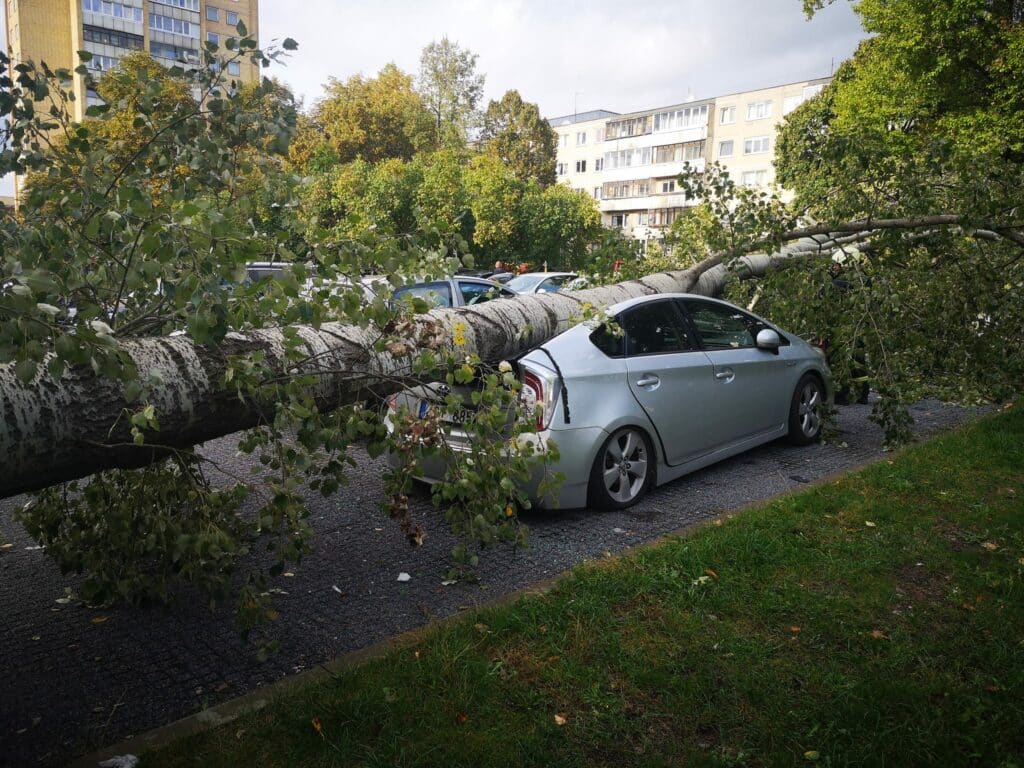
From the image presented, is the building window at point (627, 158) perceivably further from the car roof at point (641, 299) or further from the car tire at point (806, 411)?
the car roof at point (641, 299)

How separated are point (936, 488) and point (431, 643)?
4.32m

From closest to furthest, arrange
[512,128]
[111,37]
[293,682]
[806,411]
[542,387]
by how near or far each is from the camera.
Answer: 1. [293,682]
2. [542,387]
3. [806,411]
4. [512,128]
5. [111,37]

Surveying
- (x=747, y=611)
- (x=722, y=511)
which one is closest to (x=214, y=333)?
(x=747, y=611)

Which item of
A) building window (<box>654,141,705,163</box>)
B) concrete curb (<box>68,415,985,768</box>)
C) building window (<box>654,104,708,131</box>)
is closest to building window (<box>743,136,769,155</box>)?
building window (<box>654,141,705,163</box>)

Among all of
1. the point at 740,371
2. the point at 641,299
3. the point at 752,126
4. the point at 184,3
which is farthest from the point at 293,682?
the point at 184,3

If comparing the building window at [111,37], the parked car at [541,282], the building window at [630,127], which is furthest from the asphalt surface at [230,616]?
the building window at [111,37]

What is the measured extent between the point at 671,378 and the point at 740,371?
99cm

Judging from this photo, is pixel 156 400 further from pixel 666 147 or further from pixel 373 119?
pixel 666 147

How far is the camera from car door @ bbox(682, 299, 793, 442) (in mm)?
6773

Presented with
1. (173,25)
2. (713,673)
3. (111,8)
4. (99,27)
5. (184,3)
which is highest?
(184,3)

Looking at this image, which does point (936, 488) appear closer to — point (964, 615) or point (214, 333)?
point (964, 615)

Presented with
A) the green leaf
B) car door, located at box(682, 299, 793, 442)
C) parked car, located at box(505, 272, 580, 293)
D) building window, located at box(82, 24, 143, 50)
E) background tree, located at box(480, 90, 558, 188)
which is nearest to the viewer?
the green leaf

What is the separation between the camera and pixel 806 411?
25.9ft

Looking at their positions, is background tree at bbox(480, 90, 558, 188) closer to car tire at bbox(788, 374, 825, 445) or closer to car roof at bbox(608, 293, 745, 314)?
car tire at bbox(788, 374, 825, 445)
